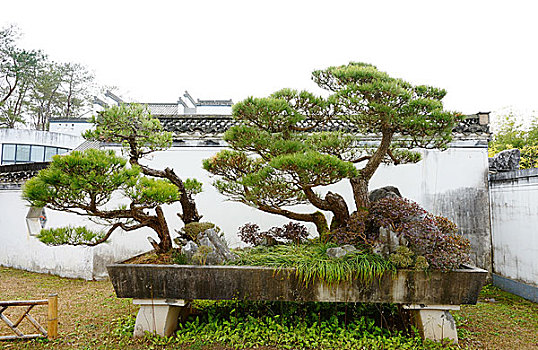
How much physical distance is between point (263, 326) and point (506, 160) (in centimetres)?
406

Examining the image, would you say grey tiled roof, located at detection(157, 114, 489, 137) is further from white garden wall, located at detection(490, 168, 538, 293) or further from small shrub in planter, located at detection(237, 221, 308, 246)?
white garden wall, located at detection(490, 168, 538, 293)

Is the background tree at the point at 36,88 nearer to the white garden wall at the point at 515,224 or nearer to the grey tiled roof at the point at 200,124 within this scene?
the grey tiled roof at the point at 200,124

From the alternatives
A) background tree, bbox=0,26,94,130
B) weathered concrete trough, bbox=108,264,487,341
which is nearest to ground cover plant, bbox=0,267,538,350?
weathered concrete trough, bbox=108,264,487,341

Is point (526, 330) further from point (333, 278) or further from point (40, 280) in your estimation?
point (40, 280)

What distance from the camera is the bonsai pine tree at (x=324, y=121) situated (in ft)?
9.23

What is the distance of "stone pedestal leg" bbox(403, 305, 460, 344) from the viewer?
2.79m

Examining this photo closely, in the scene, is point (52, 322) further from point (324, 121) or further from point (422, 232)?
point (422, 232)

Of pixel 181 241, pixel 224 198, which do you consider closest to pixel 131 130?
pixel 181 241

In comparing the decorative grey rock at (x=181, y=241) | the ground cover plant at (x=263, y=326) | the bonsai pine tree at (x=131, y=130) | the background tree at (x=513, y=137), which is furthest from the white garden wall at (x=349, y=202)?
the background tree at (x=513, y=137)

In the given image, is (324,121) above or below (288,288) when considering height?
above

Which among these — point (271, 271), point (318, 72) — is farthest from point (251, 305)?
point (318, 72)

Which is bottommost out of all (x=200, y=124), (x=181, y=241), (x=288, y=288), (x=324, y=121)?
(x=288, y=288)

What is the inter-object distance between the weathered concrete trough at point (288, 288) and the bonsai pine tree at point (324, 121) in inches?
24.7

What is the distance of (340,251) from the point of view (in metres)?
2.94
